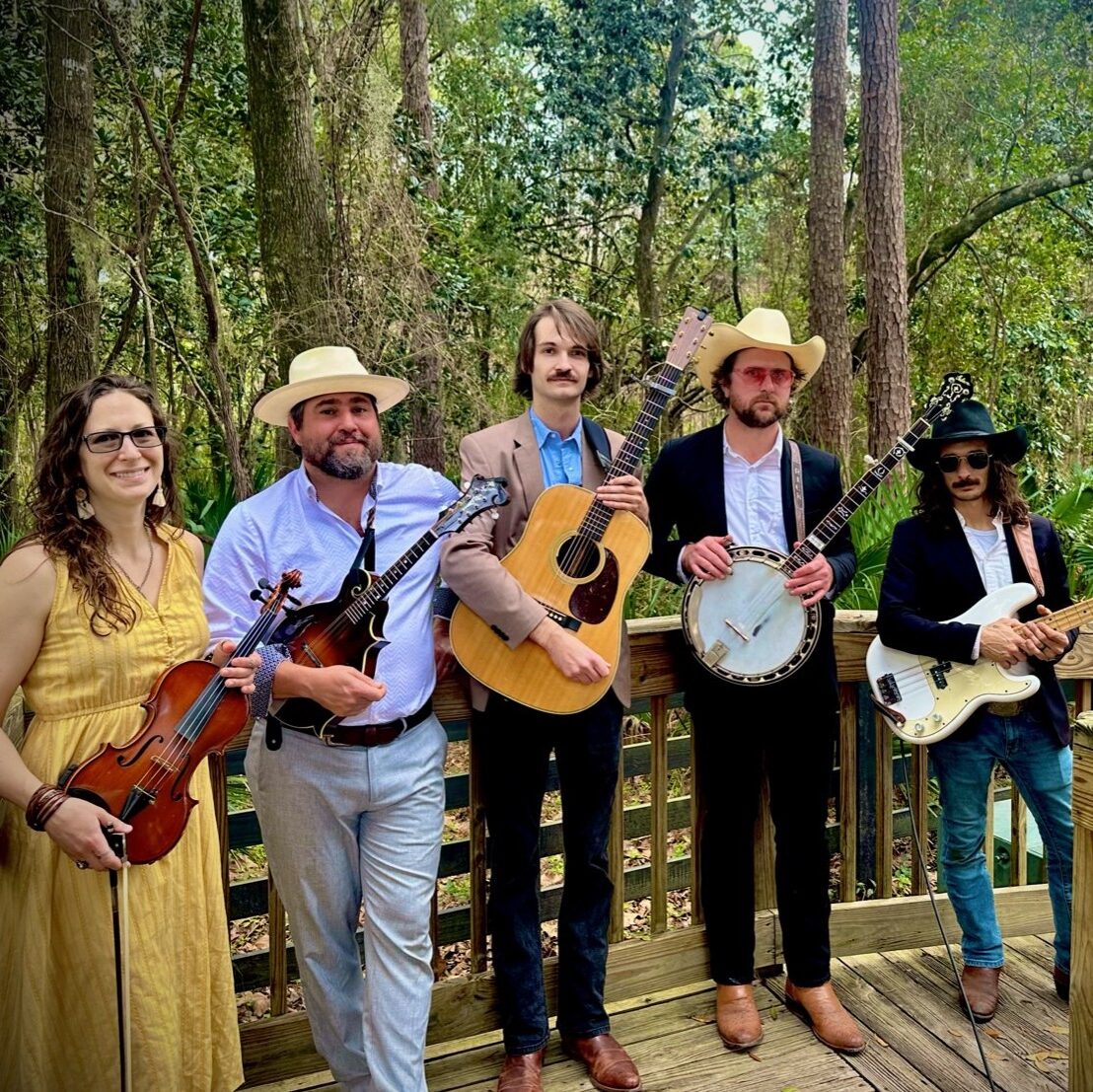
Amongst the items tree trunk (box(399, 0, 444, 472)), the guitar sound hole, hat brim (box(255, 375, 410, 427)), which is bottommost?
the guitar sound hole

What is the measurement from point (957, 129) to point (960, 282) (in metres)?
1.82

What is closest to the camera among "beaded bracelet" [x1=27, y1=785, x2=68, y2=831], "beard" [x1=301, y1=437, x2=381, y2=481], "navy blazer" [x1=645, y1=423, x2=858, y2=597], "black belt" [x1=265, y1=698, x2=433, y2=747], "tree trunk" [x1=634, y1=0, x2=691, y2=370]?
"beaded bracelet" [x1=27, y1=785, x2=68, y2=831]

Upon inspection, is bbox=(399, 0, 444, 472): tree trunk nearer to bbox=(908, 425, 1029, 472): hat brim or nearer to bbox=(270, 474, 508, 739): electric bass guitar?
bbox=(908, 425, 1029, 472): hat brim

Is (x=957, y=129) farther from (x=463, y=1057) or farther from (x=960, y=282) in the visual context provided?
(x=463, y=1057)

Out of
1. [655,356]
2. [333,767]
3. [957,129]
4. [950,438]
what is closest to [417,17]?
[655,356]

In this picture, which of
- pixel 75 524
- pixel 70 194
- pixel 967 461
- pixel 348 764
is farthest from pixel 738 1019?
pixel 70 194

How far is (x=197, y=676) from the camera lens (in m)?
2.17

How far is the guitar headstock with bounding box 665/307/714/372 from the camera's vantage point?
3035 millimetres

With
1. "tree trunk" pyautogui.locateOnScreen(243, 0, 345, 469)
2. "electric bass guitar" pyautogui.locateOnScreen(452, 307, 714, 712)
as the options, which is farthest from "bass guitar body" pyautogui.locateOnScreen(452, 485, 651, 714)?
"tree trunk" pyautogui.locateOnScreen(243, 0, 345, 469)

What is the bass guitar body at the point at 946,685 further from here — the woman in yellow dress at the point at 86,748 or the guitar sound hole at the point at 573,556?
the woman in yellow dress at the point at 86,748

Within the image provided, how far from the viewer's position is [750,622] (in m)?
3.03

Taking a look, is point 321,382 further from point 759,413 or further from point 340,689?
point 759,413

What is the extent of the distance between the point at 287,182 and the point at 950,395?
4.94m

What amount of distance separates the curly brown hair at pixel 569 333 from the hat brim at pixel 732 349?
0.34 meters
